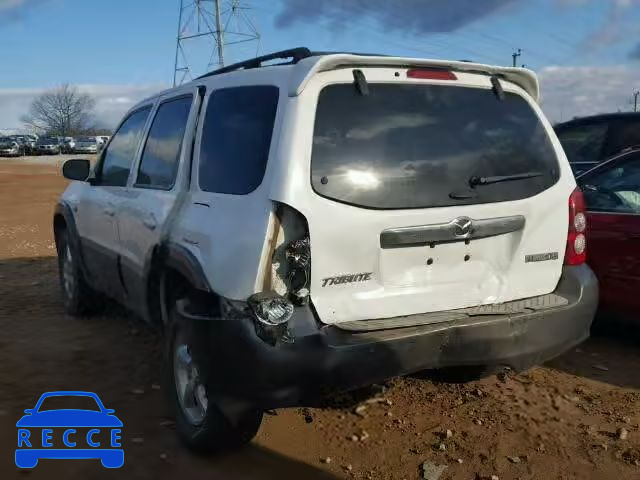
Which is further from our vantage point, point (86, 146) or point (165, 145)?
point (86, 146)

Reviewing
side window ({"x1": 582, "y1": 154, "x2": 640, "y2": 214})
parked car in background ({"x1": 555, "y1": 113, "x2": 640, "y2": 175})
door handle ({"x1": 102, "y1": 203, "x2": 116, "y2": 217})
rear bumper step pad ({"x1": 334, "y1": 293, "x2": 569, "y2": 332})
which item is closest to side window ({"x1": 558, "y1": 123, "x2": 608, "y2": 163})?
parked car in background ({"x1": 555, "y1": 113, "x2": 640, "y2": 175})

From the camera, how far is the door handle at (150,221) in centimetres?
391

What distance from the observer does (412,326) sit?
3045mm

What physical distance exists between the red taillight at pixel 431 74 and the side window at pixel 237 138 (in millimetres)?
692

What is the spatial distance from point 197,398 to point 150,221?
1.16 meters

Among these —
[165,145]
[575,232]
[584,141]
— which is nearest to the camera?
[575,232]

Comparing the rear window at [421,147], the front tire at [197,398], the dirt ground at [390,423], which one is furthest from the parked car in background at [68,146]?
the rear window at [421,147]

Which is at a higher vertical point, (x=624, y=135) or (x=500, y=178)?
(x=624, y=135)

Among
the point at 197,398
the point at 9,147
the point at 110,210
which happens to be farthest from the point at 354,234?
the point at 9,147

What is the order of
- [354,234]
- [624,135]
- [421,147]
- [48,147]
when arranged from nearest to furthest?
[354,234], [421,147], [624,135], [48,147]

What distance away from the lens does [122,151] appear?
5.07 metres

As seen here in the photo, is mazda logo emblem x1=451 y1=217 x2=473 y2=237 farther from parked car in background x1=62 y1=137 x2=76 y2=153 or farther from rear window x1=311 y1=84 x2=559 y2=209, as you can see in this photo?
parked car in background x1=62 y1=137 x2=76 y2=153

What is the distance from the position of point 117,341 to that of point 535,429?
3350 millimetres

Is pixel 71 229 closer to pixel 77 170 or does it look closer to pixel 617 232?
pixel 77 170
